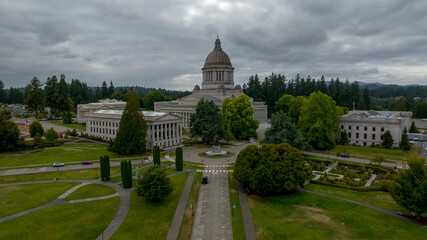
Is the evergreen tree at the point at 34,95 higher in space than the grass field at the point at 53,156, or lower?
higher

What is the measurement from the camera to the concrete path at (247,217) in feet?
86.4

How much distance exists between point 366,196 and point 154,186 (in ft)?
89.3

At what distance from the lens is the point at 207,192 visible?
3722 centimetres

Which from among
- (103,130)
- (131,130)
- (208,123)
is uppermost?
(208,123)

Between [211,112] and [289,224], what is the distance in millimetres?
41389

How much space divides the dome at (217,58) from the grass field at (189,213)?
252 ft

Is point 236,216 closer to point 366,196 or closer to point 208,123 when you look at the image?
point 366,196

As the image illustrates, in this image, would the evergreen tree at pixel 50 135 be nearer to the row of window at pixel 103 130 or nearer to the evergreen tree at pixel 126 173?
the row of window at pixel 103 130

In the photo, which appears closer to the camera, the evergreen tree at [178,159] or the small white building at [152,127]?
the evergreen tree at [178,159]

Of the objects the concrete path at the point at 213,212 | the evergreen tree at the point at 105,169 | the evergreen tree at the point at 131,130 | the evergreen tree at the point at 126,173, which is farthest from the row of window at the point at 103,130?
the concrete path at the point at 213,212

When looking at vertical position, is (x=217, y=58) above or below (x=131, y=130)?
above

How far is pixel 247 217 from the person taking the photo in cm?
2994

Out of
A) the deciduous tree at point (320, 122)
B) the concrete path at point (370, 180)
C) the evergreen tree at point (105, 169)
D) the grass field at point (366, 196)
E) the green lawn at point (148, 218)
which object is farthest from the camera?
the deciduous tree at point (320, 122)

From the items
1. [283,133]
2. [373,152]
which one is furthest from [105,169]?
[373,152]
